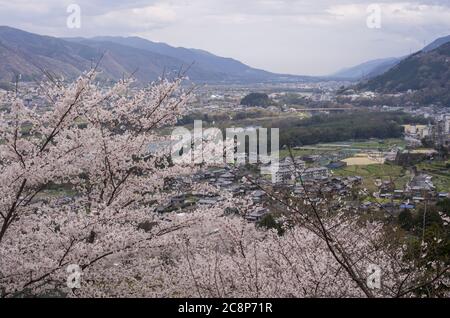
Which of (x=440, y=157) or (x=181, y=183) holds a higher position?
(x=181, y=183)

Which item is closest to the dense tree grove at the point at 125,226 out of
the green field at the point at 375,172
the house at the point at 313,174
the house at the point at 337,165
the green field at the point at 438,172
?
the house at the point at 313,174

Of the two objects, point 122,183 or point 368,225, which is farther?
point 368,225

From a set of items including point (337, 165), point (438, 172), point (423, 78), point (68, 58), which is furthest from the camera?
point (68, 58)

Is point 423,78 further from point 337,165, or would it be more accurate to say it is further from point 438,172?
point 337,165

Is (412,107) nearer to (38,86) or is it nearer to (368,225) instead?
(368,225)

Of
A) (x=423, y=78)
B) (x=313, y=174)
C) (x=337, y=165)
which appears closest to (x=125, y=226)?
(x=313, y=174)

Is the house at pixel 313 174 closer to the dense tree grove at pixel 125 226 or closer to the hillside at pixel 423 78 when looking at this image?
the dense tree grove at pixel 125 226

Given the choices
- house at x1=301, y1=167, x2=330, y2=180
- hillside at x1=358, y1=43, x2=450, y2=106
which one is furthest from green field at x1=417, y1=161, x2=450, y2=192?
hillside at x1=358, y1=43, x2=450, y2=106

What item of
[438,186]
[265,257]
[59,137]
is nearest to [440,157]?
[438,186]

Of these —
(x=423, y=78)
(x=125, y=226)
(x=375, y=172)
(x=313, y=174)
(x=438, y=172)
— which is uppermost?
(x=423, y=78)

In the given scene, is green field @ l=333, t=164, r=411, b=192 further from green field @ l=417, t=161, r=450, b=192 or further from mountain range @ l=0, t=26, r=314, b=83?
mountain range @ l=0, t=26, r=314, b=83

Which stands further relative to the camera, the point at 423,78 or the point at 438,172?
the point at 423,78
